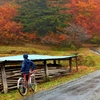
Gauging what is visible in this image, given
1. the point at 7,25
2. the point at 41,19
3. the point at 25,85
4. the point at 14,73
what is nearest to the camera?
the point at 25,85

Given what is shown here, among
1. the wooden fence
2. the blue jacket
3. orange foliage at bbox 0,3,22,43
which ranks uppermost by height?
orange foliage at bbox 0,3,22,43

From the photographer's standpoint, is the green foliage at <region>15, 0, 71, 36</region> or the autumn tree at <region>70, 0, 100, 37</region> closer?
the green foliage at <region>15, 0, 71, 36</region>

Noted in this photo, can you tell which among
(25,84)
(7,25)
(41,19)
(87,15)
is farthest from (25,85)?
(87,15)

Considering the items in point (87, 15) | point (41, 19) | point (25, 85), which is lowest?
point (25, 85)

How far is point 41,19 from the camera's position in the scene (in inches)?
2105

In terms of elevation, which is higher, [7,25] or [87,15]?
[87,15]

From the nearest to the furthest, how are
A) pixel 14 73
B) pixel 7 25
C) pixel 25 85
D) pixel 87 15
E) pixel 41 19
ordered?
pixel 25 85 → pixel 14 73 → pixel 7 25 → pixel 41 19 → pixel 87 15

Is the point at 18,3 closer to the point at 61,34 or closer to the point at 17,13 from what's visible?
the point at 17,13

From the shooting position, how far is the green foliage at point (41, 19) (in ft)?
174

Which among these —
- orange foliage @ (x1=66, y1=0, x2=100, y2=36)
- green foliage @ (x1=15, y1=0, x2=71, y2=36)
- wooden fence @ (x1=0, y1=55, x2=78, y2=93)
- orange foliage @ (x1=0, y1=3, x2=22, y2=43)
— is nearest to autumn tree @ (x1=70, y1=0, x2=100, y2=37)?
orange foliage @ (x1=66, y1=0, x2=100, y2=36)

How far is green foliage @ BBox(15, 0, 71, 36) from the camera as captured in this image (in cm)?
5297

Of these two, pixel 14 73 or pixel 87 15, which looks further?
pixel 87 15

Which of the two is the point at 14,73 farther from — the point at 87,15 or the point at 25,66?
the point at 87,15

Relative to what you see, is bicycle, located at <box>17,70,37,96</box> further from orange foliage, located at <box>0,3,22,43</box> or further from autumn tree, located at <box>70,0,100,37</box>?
autumn tree, located at <box>70,0,100,37</box>
